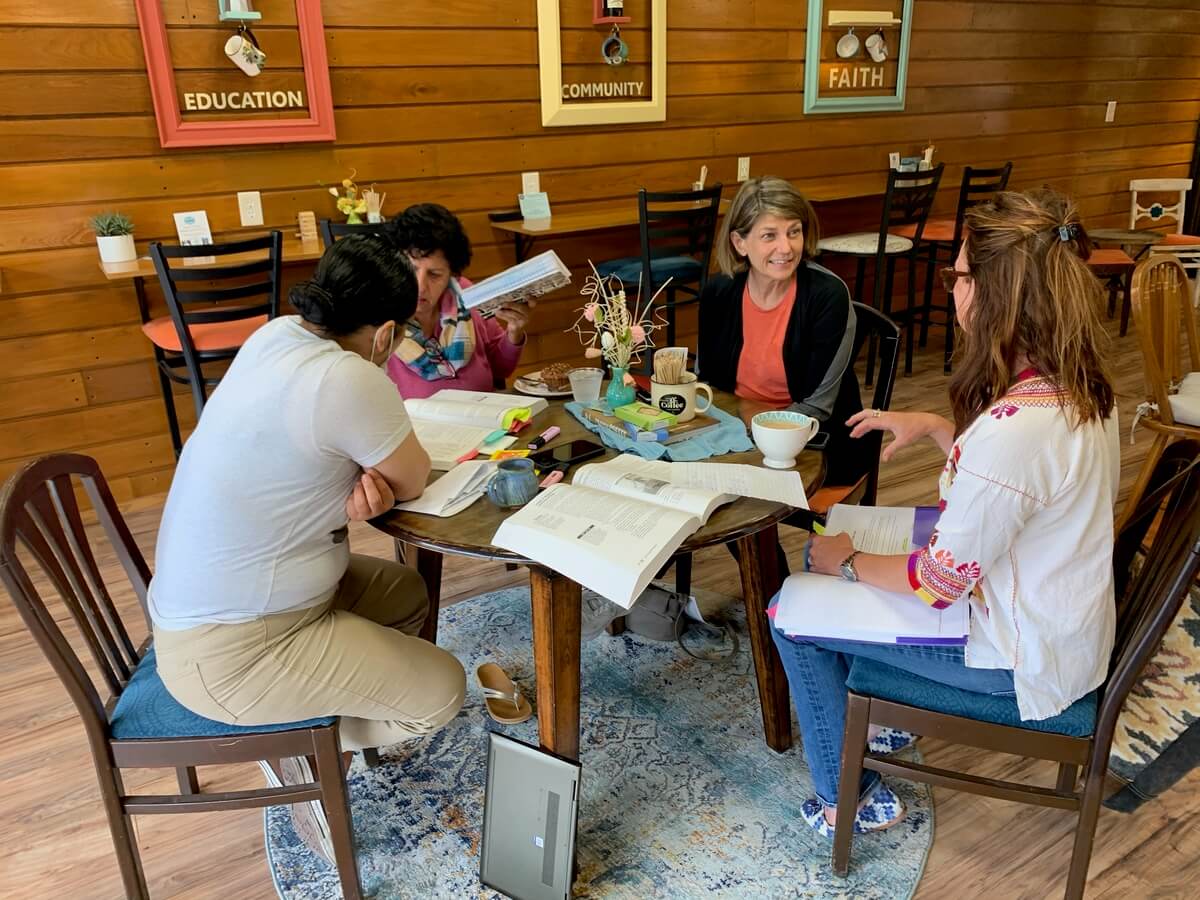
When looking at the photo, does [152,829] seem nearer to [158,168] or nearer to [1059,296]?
[1059,296]

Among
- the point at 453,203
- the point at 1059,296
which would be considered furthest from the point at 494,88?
the point at 1059,296

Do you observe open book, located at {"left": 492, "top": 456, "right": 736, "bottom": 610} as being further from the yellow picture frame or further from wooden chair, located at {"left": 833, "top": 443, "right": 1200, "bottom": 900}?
the yellow picture frame

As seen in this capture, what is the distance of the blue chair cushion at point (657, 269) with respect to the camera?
3.78 metres

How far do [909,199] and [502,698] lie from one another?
11.1ft

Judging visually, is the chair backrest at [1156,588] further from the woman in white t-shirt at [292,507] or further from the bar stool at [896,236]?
the bar stool at [896,236]

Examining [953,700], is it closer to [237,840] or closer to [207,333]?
[237,840]

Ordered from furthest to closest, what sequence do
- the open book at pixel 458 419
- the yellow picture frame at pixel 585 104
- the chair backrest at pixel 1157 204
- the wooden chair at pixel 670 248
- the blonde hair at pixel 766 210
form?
the chair backrest at pixel 1157 204 < the yellow picture frame at pixel 585 104 < the wooden chair at pixel 670 248 < the blonde hair at pixel 766 210 < the open book at pixel 458 419

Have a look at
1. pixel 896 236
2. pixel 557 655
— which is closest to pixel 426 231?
pixel 557 655

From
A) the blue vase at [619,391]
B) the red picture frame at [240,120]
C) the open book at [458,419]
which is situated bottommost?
the open book at [458,419]

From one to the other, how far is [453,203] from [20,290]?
163cm

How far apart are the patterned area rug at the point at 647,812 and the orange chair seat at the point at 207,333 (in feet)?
5.01

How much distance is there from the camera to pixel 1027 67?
5379 mm

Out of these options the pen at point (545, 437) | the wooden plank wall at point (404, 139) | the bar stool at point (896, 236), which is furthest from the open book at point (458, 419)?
the bar stool at point (896, 236)

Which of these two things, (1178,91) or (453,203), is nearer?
(453,203)
